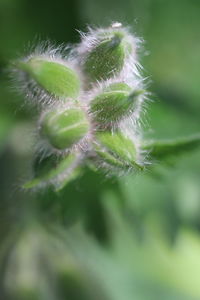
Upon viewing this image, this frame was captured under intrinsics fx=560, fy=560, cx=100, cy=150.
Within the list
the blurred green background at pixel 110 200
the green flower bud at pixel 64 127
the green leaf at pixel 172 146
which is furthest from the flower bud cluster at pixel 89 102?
the blurred green background at pixel 110 200

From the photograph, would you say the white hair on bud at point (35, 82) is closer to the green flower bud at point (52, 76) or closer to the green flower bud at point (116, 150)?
the green flower bud at point (52, 76)

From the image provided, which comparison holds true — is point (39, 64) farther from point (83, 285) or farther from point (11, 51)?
point (83, 285)

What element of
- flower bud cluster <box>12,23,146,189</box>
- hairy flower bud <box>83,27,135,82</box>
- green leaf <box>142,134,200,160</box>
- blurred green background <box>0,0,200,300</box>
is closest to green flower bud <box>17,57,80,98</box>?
flower bud cluster <box>12,23,146,189</box>

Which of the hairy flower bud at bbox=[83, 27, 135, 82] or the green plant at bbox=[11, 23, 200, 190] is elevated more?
the hairy flower bud at bbox=[83, 27, 135, 82]

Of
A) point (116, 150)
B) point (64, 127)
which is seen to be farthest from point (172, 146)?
point (64, 127)

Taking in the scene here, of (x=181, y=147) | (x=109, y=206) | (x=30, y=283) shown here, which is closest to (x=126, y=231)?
(x=109, y=206)

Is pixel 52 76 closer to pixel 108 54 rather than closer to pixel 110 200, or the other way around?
pixel 108 54

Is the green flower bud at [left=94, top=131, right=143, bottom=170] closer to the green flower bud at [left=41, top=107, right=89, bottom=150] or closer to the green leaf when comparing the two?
the green flower bud at [left=41, top=107, right=89, bottom=150]
